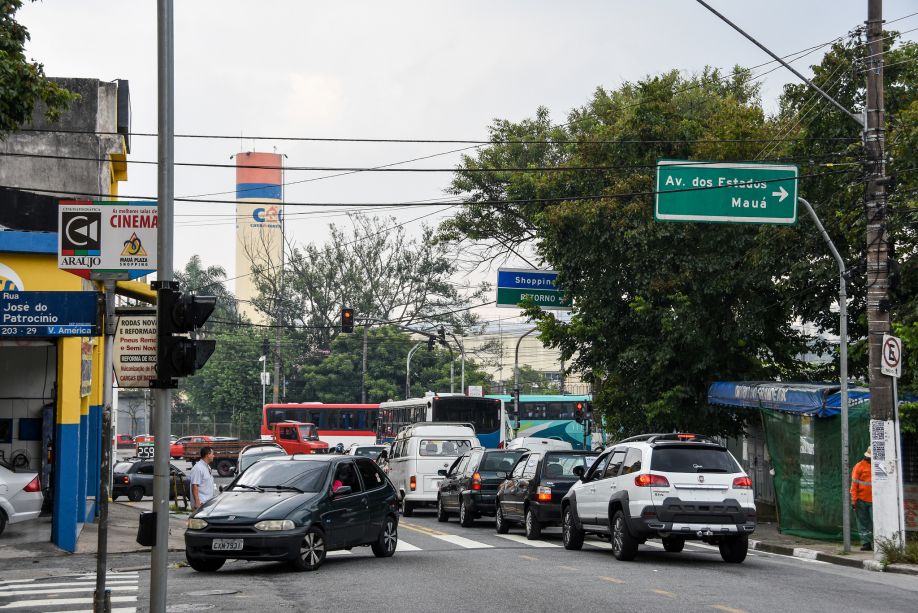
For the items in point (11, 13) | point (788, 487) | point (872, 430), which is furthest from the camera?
point (788, 487)

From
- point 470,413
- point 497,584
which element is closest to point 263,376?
point 470,413

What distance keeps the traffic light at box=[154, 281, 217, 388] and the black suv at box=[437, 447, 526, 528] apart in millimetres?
14286

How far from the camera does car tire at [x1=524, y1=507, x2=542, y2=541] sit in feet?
72.3

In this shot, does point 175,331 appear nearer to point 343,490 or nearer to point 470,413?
point 343,490

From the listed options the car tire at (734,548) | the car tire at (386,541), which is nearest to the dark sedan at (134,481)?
the car tire at (386,541)

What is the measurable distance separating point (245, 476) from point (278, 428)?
149ft

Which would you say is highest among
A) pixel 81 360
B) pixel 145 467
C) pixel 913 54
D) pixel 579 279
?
pixel 913 54

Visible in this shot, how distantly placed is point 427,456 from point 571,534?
436 inches

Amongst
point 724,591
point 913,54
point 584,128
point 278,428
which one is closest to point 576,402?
point 278,428

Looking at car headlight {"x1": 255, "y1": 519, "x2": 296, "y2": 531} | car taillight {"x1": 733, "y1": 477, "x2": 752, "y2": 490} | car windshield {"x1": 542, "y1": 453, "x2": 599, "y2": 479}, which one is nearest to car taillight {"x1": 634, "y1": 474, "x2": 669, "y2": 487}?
car taillight {"x1": 733, "y1": 477, "x2": 752, "y2": 490}

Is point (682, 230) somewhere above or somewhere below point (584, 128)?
below

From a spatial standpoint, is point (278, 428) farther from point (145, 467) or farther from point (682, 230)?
point (682, 230)

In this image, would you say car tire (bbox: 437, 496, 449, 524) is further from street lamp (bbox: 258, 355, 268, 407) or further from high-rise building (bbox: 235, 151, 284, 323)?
high-rise building (bbox: 235, 151, 284, 323)

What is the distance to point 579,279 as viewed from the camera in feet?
105
